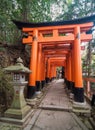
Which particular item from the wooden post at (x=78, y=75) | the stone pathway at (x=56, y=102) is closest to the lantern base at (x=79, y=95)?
the wooden post at (x=78, y=75)

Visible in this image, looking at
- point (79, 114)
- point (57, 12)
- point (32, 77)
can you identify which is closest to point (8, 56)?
point (32, 77)

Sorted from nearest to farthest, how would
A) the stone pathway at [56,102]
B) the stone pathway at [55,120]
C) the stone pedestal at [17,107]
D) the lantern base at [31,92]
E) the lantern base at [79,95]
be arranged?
the stone pathway at [55,120], the stone pedestal at [17,107], the stone pathway at [56,102], the lantern base at [79,95], the lantern base at [31,92]

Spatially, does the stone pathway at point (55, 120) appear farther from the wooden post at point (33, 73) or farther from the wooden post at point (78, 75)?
the wooden post at point (33, 73)

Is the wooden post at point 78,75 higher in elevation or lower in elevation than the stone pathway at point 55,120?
higher

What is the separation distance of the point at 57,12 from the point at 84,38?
7617mm

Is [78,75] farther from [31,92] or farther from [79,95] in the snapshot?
[31,92]

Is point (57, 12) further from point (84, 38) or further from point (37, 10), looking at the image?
point (84, 38)

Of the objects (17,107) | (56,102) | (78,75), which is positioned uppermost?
(78,75)

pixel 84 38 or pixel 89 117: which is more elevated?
pixel 84 38

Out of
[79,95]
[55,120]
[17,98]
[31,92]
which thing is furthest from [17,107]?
[79,95]

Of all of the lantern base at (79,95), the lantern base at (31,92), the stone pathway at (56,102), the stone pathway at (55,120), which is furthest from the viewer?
the lantern base at (31,92)

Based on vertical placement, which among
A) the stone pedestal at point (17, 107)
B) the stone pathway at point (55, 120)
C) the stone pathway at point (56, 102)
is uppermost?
the stone pedestal at point (17, 107)

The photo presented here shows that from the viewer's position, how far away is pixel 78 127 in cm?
389

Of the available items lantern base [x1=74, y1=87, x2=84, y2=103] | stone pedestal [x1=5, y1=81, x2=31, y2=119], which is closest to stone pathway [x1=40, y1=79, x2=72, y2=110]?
lantern base [x1=74, y1=87, x2=84, y2=103]
